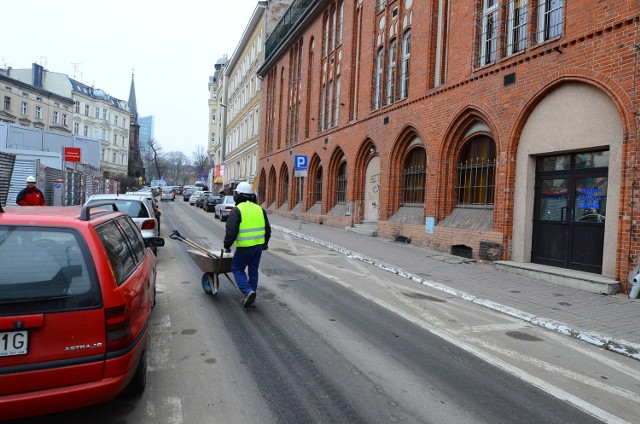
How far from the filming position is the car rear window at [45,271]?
2.67m

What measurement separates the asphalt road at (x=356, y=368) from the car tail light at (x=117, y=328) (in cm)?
69

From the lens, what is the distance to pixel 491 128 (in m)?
11.6

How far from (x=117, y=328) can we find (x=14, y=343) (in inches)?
22.4

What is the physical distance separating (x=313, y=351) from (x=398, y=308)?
2578 mm

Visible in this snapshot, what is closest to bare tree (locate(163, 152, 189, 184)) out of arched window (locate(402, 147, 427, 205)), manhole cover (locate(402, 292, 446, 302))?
arched window (locate(402, 147, 427, 205))

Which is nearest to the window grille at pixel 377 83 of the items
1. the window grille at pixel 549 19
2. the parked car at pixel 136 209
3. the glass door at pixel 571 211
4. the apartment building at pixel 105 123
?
the window grille at pixel 549 19

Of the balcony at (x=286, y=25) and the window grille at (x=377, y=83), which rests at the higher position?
the balcony at (x=286, y=25)

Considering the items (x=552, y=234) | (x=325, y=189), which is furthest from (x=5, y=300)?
(x=325, y=189)

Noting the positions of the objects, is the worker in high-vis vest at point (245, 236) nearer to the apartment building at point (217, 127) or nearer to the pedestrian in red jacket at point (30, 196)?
the pedestrian in red jacket at point (30, 196)

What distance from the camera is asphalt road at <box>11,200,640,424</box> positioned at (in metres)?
3.38

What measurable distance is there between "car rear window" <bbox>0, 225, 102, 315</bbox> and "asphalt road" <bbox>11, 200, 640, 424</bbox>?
3.41 feet

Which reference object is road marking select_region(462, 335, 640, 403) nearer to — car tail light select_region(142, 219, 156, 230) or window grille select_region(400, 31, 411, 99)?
car tail light select_region(142, 219, 156, 230)

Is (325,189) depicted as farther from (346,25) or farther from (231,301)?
(231,301)

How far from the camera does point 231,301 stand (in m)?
6.63
